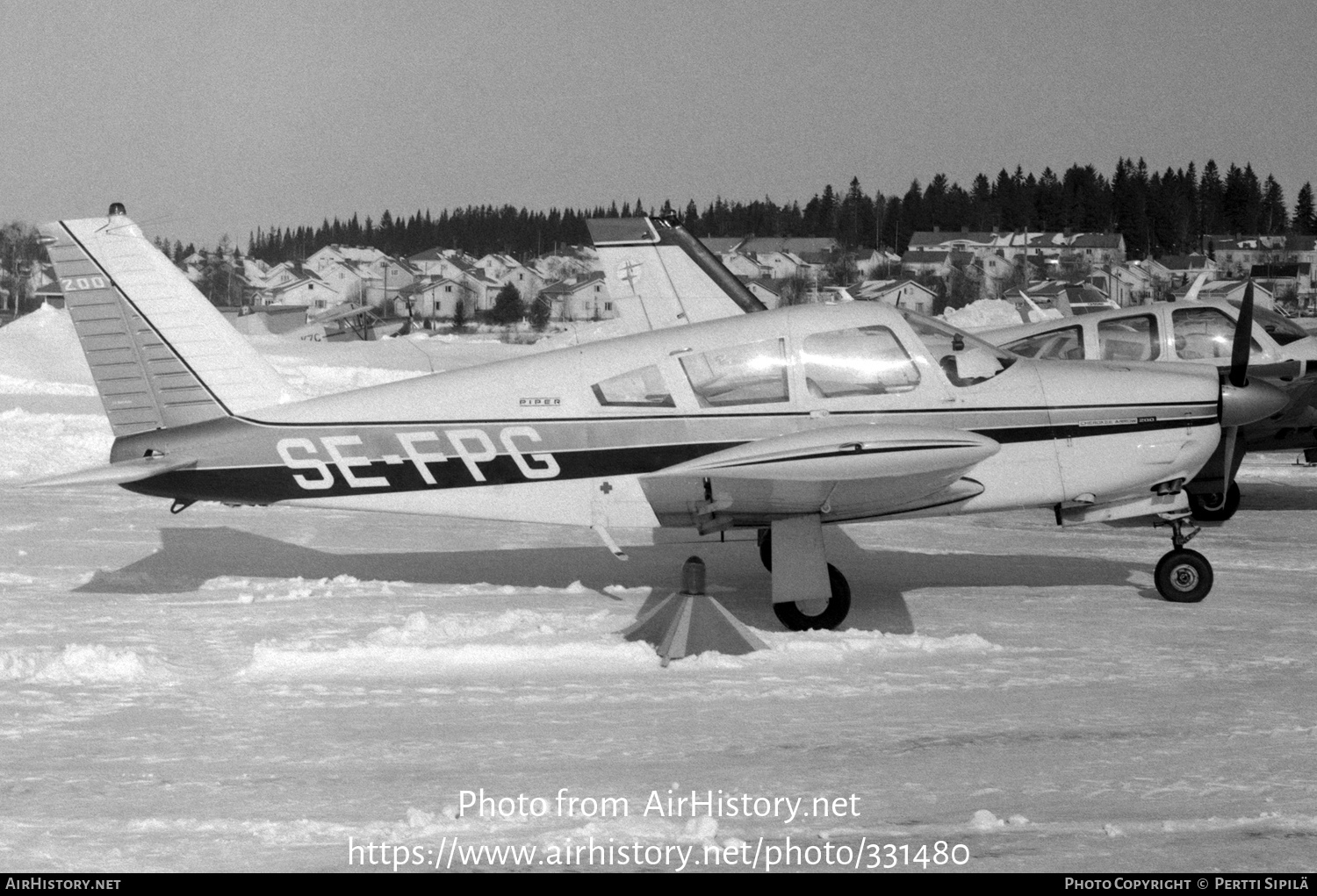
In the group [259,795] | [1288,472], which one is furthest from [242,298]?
[259,795]

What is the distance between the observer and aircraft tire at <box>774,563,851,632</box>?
27.0ft

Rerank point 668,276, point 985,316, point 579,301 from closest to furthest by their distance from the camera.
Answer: point 668,276 → point 985,316 → point 579,301

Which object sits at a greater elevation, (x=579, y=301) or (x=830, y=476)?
(x=830, y=476)

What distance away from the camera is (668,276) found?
18.4 meters

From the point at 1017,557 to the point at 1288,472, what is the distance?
7508mm

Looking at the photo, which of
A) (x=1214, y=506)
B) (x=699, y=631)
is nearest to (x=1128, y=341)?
(x=1214, y=506)

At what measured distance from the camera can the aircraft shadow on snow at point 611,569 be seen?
9.46 m

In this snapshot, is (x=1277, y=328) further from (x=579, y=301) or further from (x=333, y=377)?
(x=579, y=301)

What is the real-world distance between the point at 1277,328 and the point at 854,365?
6.64m

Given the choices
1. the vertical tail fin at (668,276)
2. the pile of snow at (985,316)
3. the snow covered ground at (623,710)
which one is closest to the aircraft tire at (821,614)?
the snow covered ground at (623,710)

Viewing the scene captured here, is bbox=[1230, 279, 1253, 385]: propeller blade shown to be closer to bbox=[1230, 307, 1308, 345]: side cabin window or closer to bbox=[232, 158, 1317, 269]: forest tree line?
bbox=[1230, 307, 1308, 345]: side cabin window

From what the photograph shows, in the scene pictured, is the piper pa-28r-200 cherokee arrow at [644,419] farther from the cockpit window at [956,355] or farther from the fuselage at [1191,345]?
the fuselage at [1191,345]

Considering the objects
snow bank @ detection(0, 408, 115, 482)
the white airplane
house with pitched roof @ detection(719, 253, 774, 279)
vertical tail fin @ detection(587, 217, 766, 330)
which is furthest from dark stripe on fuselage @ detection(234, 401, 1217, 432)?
house with pitched roof @ detection(719, 253, 774, 279)

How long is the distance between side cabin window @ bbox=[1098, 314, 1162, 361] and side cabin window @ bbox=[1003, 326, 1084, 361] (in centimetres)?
18
